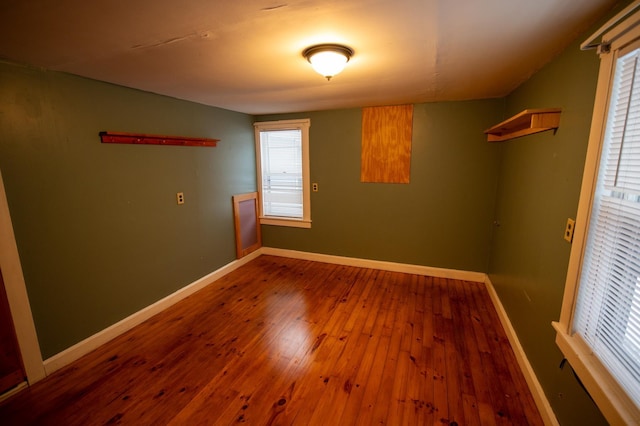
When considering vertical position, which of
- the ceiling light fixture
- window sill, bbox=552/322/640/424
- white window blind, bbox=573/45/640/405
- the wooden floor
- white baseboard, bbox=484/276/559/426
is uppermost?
the ceiling light fixture

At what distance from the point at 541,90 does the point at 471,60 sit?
630mm

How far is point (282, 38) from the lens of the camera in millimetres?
1555

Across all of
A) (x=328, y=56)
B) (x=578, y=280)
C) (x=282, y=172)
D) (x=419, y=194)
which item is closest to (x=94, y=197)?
(x=328, y=56)

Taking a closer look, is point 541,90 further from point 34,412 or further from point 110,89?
point 34,412

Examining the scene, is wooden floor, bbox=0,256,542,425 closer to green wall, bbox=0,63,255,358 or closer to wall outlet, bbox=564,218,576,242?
green wall, bbox=0,63,255,358

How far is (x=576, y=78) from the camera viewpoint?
5.06 feet

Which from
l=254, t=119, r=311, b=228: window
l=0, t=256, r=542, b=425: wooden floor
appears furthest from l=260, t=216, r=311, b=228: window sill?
l=0, t=256, r=542, b=425: wooden floor

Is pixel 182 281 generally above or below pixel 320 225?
below

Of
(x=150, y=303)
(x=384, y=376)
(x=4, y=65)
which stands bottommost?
(x=384, y=376)

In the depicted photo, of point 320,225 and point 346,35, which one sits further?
point 320,225

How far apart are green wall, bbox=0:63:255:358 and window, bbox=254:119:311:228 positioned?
3.41ft

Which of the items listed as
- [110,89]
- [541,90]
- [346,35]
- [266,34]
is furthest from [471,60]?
[110,89]

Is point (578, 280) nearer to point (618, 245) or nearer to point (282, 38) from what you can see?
point (618, 245)

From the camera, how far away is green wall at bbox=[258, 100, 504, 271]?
335 cm
